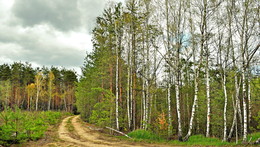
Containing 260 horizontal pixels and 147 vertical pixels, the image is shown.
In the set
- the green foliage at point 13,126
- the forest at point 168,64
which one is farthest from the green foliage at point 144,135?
the green foliage at point 13,126

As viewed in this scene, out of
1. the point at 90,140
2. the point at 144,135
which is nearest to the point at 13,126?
the point at 90,140

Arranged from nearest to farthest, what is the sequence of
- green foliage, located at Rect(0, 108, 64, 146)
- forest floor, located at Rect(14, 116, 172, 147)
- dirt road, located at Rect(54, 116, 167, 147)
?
green foliage, located at Rect(0, 108, 64, 146) → forest floor, located at Rect(14, 116, 172, 147) → dirt road, located at Rect(54, 116, 167, 147)

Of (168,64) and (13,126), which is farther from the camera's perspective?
(168,64)

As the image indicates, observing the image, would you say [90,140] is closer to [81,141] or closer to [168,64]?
[81,141]

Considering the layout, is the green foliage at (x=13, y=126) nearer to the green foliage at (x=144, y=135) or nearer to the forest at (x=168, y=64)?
the forest at (x=168, y=64)

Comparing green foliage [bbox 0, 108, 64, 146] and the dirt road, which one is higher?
green foliage [bbox 0, 108, 64, 146]

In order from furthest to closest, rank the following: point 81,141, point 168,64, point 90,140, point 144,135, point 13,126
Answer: point 168,64 → point 144,135 → point 90,140 → point 81,141 → point 13,126

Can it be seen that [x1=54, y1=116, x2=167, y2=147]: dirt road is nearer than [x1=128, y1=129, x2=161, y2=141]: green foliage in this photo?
Yes

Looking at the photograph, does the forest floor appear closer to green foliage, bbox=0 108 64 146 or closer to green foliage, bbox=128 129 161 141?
green foliage, bbox=0 108 64 146

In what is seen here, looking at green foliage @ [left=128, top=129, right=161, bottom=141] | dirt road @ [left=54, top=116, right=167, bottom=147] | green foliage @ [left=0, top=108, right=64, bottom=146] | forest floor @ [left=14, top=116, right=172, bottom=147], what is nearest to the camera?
green foliage @ [left=0, top=108, right=64, bottom=146]

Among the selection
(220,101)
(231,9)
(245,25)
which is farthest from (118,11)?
(220,101)

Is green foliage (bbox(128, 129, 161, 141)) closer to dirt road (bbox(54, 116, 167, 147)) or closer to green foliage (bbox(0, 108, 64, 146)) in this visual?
dirt road (bbox(54, 116, 167, 147))

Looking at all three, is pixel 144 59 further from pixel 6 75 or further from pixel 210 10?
pixel 6 75

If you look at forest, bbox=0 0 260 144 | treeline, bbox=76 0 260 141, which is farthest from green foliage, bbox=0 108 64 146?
treeline, bbox=76 0 260 141
